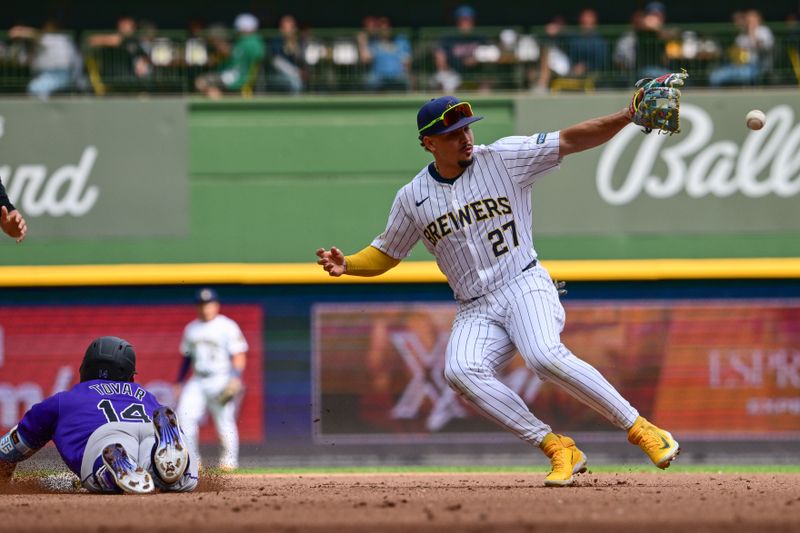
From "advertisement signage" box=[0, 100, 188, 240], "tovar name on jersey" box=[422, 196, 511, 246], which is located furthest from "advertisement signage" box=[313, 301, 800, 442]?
"tovar name on jersey" box=[422, 196, 511, 246]

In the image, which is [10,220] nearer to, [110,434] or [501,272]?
[110,434]

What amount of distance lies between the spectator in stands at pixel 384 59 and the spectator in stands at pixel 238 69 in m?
1.10

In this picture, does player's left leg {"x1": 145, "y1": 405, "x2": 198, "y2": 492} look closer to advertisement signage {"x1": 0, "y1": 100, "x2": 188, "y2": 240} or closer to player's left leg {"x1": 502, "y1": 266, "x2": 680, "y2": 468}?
player's left leg {"x1": 502, "y1": 266, "x2": 680, "y2": 468}

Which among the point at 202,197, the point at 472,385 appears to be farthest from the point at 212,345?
the point at 472,385

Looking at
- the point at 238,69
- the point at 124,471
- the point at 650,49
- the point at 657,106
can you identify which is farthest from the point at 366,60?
the point at 124,471

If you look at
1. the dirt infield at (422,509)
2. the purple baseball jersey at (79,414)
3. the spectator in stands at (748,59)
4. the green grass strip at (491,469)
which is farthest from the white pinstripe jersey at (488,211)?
the spectator in stands at (748,59)

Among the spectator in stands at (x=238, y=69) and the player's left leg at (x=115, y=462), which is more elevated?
the spectator in stands at (x=238, y=69)

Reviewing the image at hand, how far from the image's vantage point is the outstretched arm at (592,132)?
22.2 ft

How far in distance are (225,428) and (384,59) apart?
14.2ft

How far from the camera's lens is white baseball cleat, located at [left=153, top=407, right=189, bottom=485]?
22.3ft

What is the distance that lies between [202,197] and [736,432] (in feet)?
19.1

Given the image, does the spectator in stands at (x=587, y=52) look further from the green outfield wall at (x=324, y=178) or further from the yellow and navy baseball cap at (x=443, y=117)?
the yellow and navy baseball cap at (x=443, y=117)

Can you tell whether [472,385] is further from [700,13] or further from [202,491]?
[700,13]

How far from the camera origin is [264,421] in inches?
510
